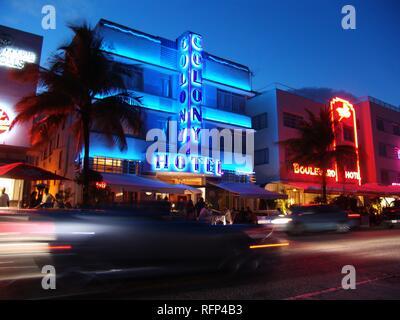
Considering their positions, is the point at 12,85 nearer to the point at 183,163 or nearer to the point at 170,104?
the point at 170,104

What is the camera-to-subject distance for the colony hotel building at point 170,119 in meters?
22.8

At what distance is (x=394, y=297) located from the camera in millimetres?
6344

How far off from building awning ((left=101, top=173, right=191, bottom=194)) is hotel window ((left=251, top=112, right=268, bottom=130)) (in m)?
13.7

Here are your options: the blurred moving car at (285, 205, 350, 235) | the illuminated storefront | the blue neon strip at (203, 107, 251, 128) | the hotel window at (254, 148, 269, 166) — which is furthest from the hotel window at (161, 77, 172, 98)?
the blurred moving car at (285, 205, 350, 235)

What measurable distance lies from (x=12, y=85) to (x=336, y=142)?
28.0 metres

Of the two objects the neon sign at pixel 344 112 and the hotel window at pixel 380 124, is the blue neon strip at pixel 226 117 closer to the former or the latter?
the neon sign at pixel 344 112

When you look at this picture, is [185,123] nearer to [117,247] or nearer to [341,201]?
[341,201]

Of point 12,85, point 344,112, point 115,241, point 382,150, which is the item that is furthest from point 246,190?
point 382,150

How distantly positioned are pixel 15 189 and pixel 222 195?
13194 mm

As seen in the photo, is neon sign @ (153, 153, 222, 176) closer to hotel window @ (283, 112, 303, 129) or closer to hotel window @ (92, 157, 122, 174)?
hotel window @ (92, 157, 122, 174)

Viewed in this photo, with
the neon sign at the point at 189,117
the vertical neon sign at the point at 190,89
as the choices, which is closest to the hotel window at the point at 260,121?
the neon sign at the point at 189,117

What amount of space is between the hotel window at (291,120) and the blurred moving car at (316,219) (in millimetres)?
12742

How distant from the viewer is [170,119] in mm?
25656

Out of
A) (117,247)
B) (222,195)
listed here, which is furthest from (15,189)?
(117,247)
